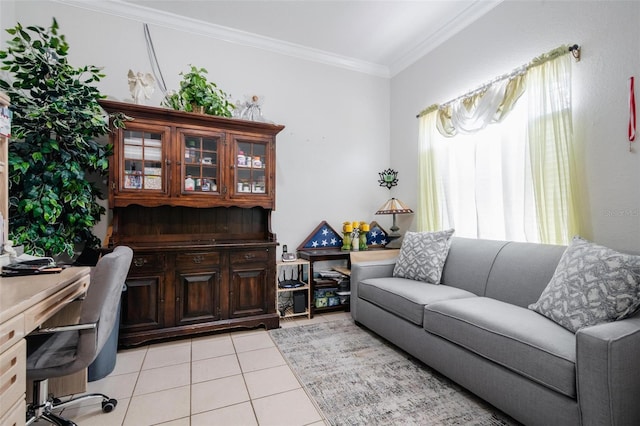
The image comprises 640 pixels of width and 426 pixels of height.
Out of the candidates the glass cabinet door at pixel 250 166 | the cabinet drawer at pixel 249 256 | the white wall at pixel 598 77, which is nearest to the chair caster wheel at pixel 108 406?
the cabinet drawer at pixel 249 256

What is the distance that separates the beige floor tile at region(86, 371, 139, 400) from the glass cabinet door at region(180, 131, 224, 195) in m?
1.48

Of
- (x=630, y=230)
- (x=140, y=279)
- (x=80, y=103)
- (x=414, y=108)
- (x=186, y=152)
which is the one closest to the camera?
(x=630, y=230)

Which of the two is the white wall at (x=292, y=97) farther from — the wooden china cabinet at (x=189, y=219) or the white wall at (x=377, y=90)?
the wooden china cabinet at (x=189, y=219)

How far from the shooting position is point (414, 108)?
370cm

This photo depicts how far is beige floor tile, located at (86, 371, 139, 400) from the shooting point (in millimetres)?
1862

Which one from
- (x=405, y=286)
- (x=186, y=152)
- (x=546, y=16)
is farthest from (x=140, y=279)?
(x=546, y=16)

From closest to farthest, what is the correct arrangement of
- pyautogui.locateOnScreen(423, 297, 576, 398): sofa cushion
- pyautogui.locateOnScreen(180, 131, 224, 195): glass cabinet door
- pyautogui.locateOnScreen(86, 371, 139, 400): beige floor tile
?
pyautogui.locateOnScreen(423, 297, 576, 398): sofa cushion < pyautogui.locateOnScreen(86, 371, 139, 400): beige floor tile < pyautogui.locateOnScreen(180, 131, 224, 195): glass cabinet door

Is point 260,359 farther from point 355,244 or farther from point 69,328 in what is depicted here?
point 355,244

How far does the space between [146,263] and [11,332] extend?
1519 millimetres

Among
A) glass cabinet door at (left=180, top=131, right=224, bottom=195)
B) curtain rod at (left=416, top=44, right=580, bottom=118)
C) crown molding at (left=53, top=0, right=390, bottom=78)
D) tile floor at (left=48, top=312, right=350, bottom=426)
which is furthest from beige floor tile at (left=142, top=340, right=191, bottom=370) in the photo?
curtain rod at (left=416, top=44, right=580, bottom=118)

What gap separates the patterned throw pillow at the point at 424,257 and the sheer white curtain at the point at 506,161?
408mm

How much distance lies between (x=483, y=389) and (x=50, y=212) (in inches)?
118

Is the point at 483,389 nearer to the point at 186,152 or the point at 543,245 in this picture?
the point at 543,245

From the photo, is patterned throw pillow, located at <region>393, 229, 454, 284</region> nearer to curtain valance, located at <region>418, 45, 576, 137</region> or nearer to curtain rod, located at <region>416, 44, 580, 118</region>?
curtain valance, located at <region>418, 45, 576, 137</region>
